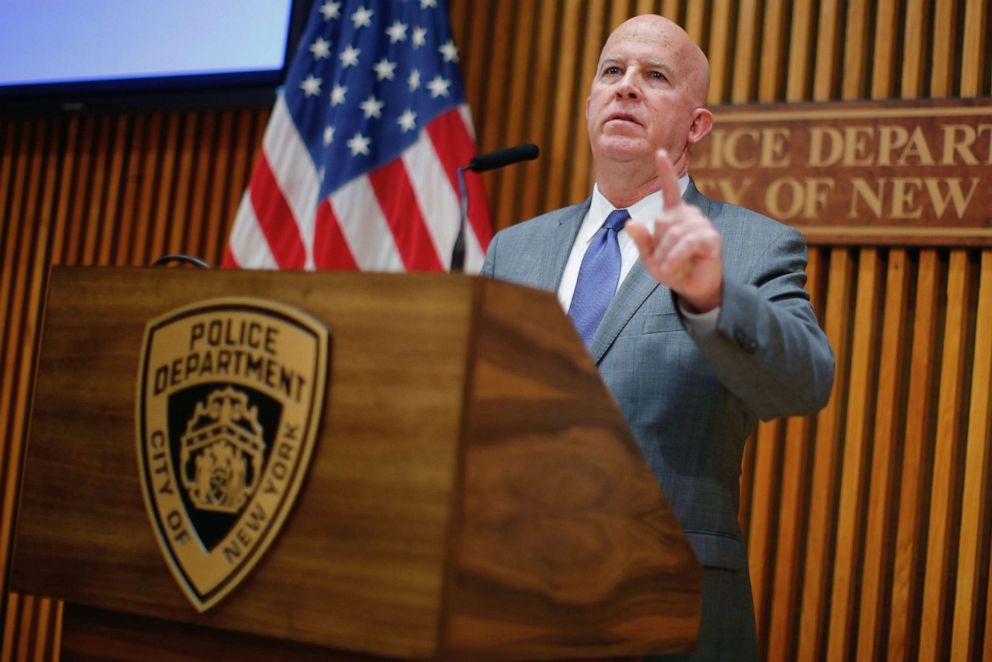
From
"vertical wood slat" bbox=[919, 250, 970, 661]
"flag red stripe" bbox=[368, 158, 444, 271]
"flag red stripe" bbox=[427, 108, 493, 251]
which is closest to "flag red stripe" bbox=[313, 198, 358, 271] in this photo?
"flag red stripe" bbox=[368, 158, 444, 271]

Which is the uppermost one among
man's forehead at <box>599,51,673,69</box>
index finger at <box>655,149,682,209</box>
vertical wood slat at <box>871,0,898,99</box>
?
vertical wood slat at <box>871,0,898,99</box>

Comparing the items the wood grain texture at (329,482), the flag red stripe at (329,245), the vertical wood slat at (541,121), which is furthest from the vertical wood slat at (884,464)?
the wood grain texture at (329,482)

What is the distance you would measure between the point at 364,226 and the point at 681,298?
2.45 meters

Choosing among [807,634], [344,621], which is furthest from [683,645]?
[807,634]

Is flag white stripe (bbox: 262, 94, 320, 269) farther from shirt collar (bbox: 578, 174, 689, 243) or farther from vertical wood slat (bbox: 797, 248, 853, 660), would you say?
shirt collar (bbox: 578, 174, 689, 243)

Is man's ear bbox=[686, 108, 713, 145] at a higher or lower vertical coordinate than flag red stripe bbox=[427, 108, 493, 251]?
lower

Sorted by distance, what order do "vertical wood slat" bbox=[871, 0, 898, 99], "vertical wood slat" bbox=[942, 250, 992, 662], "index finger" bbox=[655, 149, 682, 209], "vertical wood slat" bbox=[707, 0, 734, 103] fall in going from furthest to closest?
"vertical wood slat" bbox=[707, 0, 734, 103] < "vertical wood slat" bbox=[871, 0, 898, 99] < "vertical wood slat" bbox=[942, 250, 992, 662] < "index finger" bbox=[655, 149, 682, 209]

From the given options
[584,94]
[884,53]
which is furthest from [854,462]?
[584,94]

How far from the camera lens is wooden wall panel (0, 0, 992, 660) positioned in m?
3.16

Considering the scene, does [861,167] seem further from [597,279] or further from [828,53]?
[597,279]

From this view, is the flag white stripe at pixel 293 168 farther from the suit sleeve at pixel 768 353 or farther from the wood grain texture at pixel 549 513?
the wood grain texture at pixel 549 513

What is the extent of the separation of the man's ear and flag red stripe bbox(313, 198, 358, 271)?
172cm

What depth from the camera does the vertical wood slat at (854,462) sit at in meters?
3.21

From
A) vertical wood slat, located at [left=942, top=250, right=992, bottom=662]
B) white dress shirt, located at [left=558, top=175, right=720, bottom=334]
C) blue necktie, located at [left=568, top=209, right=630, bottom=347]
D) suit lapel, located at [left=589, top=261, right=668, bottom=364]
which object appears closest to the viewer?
suit lapel, located at [left=589, top=261, right=668, bottom=364]
